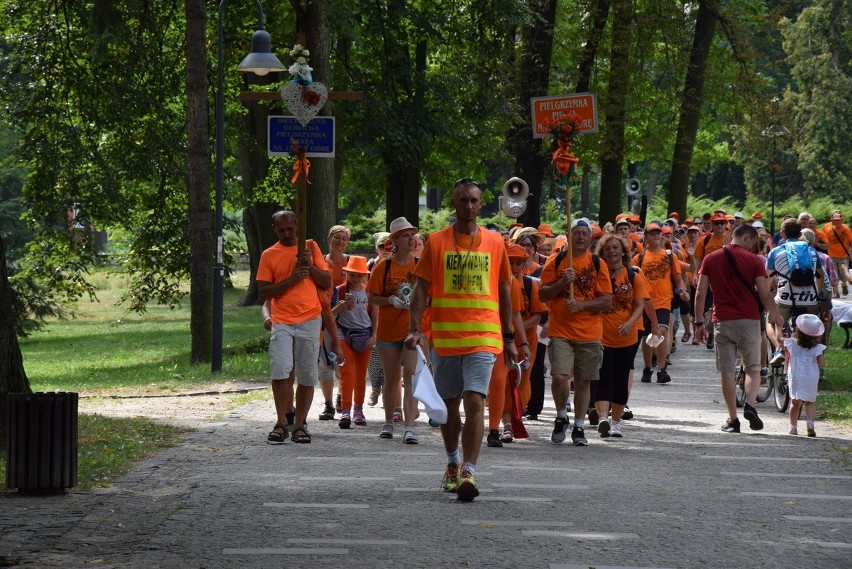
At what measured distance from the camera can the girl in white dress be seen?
13.5 metres

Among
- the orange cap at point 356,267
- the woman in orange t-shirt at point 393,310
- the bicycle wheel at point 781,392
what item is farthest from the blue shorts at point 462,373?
the bicycle wheel at point 781,392

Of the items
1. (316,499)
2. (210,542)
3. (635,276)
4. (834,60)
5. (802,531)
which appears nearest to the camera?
(210,542)

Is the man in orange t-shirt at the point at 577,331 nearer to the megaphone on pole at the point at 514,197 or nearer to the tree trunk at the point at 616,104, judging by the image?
the megaphone on pole at the point at 514,197

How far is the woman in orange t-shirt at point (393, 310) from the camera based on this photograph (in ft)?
42.2

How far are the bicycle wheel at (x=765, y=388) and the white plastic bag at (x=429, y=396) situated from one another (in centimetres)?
794

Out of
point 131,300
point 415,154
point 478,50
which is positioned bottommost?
point 131,300

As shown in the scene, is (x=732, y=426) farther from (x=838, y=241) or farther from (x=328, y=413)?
(x=838, y=241)

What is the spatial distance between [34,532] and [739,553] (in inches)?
143

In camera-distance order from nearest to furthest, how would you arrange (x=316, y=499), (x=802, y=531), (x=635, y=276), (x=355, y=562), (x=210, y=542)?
(x=355, y=562) < (x=210, y=542) < (x=802, y=531) < (x=316, y=499) < (x=635, y=276)

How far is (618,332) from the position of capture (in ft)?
44.3

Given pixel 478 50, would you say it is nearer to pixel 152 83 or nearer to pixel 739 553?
pixel 152 83

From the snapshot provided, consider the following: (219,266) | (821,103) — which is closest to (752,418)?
(219,266)

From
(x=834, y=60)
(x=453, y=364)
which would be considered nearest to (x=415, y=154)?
(x=453, y=364)

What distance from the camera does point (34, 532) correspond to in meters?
7.94
